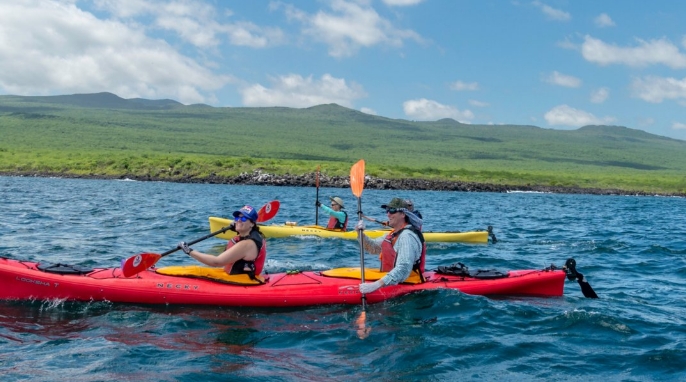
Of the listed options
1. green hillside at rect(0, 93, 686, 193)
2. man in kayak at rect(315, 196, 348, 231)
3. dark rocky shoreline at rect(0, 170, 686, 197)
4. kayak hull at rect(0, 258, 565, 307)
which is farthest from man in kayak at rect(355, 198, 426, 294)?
green hillside at rect(0, 93, 686, 193)

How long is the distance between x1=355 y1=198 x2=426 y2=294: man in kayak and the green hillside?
46732 millimetres

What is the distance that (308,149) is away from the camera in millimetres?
108000

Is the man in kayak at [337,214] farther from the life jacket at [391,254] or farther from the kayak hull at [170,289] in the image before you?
the kayak hull at [170,289]

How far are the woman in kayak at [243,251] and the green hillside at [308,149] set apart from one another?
46.6m

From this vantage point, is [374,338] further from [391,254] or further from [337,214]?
[337,214]

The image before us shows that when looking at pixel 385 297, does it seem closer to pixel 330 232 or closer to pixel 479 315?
pixel 479 315

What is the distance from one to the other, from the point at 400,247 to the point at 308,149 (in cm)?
10002

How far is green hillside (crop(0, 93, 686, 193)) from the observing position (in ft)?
203

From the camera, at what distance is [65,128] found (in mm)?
106312

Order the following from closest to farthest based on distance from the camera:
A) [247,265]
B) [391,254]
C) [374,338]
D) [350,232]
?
[374,338], [247,265], [391,254], [350,232]

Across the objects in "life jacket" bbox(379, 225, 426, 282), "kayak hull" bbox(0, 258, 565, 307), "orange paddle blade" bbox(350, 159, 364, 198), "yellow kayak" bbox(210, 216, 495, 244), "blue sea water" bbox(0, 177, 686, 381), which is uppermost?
"orange paddle blade" bbox(350, 159, 364, 198)

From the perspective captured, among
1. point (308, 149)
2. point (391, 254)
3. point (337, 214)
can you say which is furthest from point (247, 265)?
point (308, 149)

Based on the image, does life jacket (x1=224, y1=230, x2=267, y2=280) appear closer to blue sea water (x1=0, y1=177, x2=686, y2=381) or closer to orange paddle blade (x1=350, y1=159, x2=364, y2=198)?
blue sea water (x1=0, y1=177, x2=686, y2=381)

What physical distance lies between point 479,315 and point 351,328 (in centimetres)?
166
